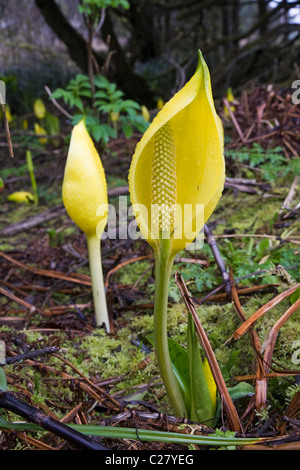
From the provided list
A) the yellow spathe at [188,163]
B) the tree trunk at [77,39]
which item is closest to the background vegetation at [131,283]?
the yellow spathe at [188,163]

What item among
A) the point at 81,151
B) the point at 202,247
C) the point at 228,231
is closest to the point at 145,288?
the point at 202,247

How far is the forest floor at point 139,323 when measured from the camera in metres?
0.80

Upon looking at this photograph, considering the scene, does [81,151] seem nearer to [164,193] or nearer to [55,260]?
[164,193]

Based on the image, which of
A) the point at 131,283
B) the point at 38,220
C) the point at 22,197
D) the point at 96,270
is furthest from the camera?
the point at 22,197

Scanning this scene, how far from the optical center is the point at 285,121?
2.39 m

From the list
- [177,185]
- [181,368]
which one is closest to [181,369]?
[181,368]

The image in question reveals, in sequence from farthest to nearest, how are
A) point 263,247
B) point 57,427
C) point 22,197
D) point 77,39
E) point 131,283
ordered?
point 77,39 → point 22,197 → point 131,283 → point 263,247 → point 57,427

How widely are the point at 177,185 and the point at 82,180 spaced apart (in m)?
0.34

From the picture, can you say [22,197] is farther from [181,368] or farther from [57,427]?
[57,427]

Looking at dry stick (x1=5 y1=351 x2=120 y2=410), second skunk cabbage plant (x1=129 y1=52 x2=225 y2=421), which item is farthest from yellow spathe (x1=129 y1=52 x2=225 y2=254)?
dry stick (x1=5 y1=351 x2=120 y2=410)

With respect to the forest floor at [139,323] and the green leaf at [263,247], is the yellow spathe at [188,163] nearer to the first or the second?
the forest floor at [139,323]

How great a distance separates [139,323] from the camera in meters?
1.23

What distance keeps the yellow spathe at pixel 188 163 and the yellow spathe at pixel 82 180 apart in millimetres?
301

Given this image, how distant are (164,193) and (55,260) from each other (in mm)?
1186
